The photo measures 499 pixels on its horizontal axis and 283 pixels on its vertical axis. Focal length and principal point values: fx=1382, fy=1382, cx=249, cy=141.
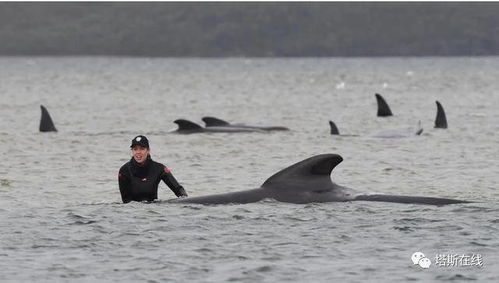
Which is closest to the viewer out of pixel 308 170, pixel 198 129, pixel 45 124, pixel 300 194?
pixel 308 170

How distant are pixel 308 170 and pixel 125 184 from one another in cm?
310

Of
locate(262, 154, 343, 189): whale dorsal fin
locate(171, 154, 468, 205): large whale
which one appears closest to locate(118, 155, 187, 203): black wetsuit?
locate(171, 154, 468, 205): large whale

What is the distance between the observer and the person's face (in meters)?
22.1

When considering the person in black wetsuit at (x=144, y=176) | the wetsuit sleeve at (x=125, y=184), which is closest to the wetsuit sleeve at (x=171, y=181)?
the person in black wetsuit at (x=144, y=176)

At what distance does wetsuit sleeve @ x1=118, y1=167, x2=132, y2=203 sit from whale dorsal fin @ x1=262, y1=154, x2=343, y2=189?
7.53ft

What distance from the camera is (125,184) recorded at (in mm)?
22969

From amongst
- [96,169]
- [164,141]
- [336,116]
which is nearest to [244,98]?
[336,116]

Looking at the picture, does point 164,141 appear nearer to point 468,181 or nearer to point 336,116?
point 468,181

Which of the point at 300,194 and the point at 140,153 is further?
the point at 300,194

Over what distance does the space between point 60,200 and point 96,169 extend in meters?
6.95

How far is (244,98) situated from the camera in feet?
293
